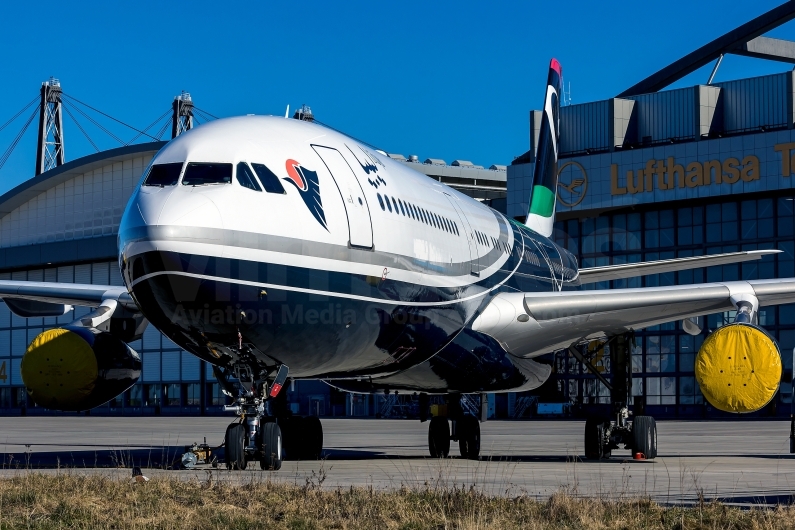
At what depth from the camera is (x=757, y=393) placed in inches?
574

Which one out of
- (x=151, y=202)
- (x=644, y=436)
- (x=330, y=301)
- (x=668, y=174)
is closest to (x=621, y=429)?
(x=644, y=436)

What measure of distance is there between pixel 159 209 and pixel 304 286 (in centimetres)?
186

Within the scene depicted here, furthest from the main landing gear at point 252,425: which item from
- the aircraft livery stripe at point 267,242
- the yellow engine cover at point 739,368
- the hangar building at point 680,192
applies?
the hangar building at point 680,192

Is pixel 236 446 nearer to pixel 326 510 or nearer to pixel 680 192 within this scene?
pixel 326 510

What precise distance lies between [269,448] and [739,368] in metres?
6.17

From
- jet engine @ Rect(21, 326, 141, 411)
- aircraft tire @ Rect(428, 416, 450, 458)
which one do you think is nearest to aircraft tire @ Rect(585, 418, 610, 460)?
aircraft tire @ Rect(428, 416, 450, 458)

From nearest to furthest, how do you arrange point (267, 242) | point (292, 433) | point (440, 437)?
point (267, 242) < point (292, 433) < point (440, 437)

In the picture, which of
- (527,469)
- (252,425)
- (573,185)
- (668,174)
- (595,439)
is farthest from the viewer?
(573,185)

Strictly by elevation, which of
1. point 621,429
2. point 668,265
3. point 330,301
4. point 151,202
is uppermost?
point 151,202

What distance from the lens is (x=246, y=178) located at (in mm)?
12719

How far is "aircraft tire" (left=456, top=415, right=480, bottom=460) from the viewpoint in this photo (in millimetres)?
19641

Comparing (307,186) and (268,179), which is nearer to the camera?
(268,179)

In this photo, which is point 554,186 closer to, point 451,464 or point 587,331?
point 587,331

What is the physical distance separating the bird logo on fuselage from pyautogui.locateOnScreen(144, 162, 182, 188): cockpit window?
1.26 m
